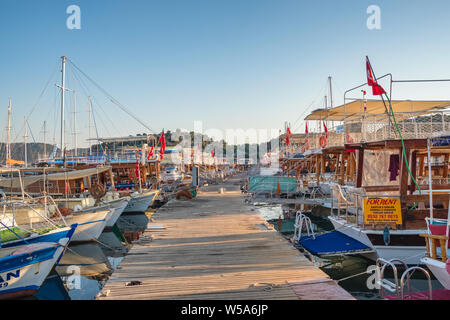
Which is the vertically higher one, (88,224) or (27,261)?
(27,261)

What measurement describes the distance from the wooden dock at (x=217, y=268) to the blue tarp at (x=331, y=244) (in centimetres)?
183

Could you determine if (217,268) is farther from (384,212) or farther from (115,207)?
(115,207)

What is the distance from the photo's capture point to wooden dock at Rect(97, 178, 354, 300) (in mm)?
6602

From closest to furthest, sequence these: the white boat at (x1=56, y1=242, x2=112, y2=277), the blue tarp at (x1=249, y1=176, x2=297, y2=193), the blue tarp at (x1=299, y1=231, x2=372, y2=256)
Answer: the blue tarp at (x1=299, y1=231, x2=372, y2=256) < the white boat at (x1=56, y1=242, x2=112, y2=277) < the blue tarp at (x1=249, y1=176, x2=297, y2=193)

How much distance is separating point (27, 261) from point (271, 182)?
57.4ft

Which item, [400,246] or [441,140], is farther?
[400,246]

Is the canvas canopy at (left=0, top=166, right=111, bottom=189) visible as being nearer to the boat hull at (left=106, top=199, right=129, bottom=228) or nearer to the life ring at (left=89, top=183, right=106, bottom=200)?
the life ring at (left=89, top=183, right=106, bottom=200)

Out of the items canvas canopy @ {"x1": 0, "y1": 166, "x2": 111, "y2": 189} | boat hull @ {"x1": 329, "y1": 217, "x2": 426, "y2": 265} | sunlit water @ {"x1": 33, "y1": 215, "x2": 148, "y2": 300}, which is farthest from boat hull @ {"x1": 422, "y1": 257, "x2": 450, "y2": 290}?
canvas canopy @ {"x1": 0, "y1": 166, "x2": 111, "y2": 189}

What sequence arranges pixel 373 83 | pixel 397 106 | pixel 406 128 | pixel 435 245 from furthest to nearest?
pixel 397 106
pixel 406 128
pixel 373 83
pixel 435 245

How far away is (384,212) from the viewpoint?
40.4 ft

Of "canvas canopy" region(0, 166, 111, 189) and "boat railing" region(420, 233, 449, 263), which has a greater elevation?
"canvas canopy" region(0, 166, 111, 189)

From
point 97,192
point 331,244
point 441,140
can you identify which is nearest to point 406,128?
point 441,140

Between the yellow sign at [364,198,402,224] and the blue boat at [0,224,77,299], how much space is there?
1140 cm
